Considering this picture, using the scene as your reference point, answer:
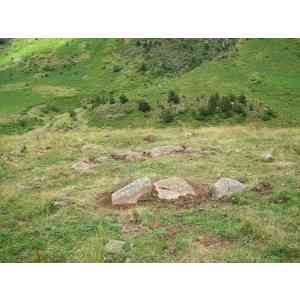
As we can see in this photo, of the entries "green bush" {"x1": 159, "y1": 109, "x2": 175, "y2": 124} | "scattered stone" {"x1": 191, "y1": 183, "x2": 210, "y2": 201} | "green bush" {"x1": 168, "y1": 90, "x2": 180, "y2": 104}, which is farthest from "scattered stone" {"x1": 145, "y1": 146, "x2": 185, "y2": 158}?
"green bush" {"x1": 168, "y1": 90, "x2": 180, "y2": 104}

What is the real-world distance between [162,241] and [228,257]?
1.15 metres

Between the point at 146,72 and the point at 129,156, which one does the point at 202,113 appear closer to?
the point at 146,72

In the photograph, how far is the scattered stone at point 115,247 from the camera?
25.9ft

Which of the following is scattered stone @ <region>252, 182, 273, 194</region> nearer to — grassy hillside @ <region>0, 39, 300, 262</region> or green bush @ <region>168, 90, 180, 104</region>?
grassy hillside @ <region>0, 39, 300, 262</region>

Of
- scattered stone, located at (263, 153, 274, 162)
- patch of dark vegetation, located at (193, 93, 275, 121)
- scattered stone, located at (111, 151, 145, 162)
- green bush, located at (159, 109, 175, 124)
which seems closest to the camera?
scattered stone, located at (263, 153, 274, 162)

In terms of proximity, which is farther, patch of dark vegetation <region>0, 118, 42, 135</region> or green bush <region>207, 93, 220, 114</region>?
green bush <region>207, 93, 220, 114</region>

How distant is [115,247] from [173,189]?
2282mm

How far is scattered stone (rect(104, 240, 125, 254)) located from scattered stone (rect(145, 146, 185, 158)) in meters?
3.95

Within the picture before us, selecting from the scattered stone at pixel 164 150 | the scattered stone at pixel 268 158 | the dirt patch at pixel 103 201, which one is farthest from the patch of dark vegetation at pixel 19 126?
the scattered stone at pixel 268 158

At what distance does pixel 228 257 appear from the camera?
7711mm

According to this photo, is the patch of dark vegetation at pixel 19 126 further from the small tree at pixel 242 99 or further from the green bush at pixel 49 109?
the small tree at pixel 242 99

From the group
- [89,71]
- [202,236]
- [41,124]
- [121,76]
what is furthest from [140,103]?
[202,236]

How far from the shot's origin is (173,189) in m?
9.78

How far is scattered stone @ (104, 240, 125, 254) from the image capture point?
7.90m
